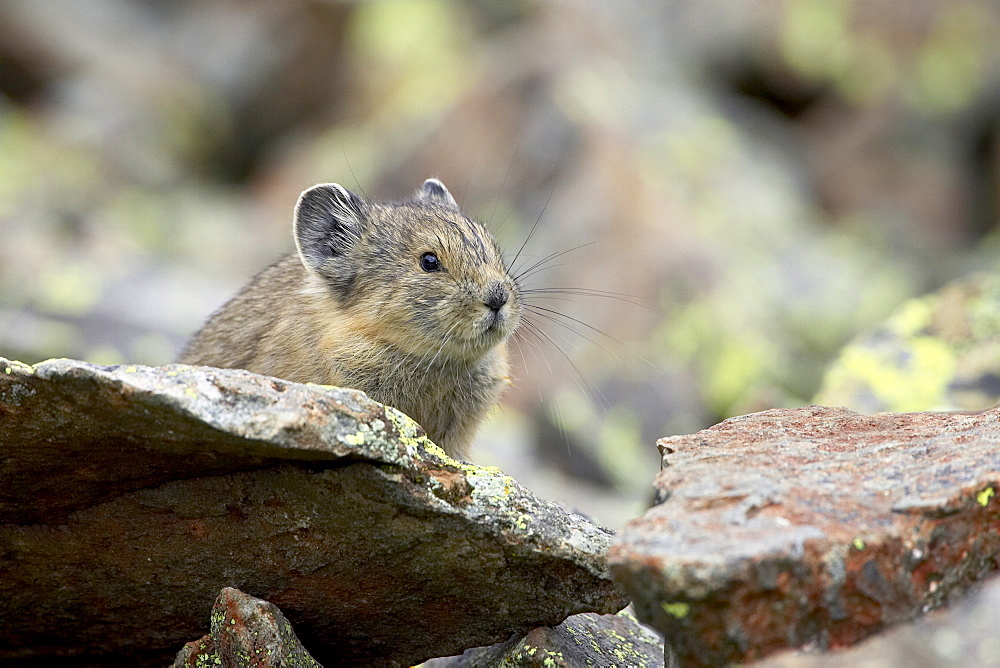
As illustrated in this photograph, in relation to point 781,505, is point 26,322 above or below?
above

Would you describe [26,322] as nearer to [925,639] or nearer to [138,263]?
[138,263]

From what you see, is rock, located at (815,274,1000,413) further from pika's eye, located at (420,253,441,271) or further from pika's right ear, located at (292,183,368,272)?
pika's right ear, located at (292,183,368,272)

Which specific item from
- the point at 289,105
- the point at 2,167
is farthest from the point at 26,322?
the point at 289,105

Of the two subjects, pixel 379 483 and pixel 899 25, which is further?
pixel 899 25

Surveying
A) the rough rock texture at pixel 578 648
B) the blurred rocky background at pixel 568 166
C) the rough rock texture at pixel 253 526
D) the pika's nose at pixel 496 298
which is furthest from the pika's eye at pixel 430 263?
the blurred rocky background at pixel 568 166

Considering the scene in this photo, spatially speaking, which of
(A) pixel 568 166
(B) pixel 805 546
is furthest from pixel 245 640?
(A) pixel 568 166

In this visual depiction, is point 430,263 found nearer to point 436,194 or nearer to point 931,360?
point 436,194

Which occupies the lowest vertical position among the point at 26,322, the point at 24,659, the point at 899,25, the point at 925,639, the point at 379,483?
the point at 24,659
